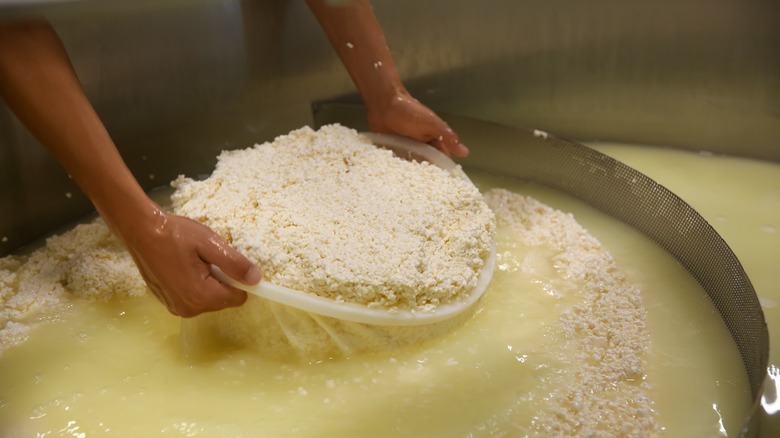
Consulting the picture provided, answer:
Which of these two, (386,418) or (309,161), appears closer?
(386,418)

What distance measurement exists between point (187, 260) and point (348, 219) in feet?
0.75

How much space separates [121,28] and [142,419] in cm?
71

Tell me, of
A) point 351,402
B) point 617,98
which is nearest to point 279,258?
point 351,402

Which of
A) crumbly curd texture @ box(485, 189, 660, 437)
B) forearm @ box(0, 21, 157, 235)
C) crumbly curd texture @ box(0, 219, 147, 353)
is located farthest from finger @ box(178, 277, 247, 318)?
crumbly curd texture @ box(485, 189, 660, 437)

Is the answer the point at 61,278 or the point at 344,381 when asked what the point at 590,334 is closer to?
the point at 344,381

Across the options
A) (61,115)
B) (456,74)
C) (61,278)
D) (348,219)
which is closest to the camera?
(61,115)

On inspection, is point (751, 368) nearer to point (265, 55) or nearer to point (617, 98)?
point (617, 98)


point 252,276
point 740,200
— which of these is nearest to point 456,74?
point 740,200

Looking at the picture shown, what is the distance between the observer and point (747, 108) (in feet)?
4.70

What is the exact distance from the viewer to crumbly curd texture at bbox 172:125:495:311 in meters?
0.86

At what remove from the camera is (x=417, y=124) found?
1.18 meters

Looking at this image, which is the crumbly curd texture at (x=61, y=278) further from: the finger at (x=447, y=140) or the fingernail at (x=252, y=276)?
the finger at (x=447, y=140)

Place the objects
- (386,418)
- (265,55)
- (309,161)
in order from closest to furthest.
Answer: (386,418) < (309,161) < (265,55)

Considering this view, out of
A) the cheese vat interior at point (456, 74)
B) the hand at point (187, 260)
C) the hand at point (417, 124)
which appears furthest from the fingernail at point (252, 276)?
the cheese vat interior at point (456, 74)
